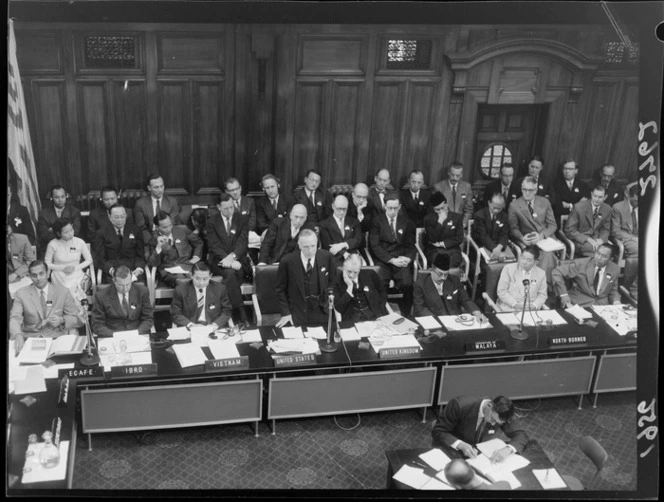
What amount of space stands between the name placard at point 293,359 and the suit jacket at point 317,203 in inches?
81.8

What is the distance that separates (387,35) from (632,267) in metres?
3.29

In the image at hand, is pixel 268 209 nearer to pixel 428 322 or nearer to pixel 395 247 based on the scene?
pixel 395 247

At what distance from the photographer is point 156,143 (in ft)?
23.2

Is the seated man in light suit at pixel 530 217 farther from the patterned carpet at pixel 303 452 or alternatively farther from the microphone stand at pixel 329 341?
the microphone stand at pixel 329 341

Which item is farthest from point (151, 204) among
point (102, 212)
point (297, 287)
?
point (297, 287)

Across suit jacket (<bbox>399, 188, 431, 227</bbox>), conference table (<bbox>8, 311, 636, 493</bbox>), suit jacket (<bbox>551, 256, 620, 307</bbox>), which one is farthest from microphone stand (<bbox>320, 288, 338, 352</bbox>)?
suit jacket (<bbox>551, 256, 620, 307</bbox>)

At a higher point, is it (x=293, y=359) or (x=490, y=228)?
(x=490, y=228)

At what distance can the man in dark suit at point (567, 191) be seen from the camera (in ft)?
25.9

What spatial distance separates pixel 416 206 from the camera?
25.1ft

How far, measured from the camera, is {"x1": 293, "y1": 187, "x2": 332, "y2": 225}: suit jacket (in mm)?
7406

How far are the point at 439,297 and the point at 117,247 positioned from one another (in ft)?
9.68

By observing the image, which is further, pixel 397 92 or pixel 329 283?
pixel 397 92

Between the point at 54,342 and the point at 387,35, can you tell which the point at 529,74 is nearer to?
the point at 387,35

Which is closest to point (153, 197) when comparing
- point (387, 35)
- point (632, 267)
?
point (387, 35)
